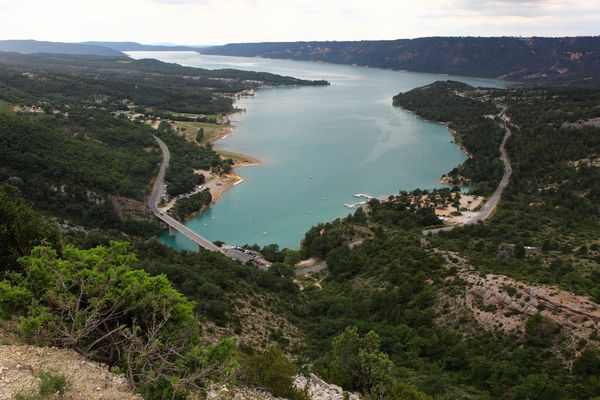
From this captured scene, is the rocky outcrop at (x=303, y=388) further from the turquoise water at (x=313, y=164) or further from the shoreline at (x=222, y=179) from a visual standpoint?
the shoreline at (x=222, y=179)

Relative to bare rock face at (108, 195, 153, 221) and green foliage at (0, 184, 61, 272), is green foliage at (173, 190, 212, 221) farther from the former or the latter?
green foliage at (0, 184, 61, 272)

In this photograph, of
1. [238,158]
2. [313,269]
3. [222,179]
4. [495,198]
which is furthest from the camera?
[238,158]

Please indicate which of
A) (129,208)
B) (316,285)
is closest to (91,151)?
(129,208)

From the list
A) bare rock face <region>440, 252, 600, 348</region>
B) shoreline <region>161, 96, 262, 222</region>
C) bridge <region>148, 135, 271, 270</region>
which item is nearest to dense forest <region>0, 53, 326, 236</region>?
bridge <region>148, 135, 271, 270</region>

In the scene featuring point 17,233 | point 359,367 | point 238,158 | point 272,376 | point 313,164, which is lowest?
point 313,164

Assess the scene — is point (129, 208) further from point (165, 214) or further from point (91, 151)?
point (91, 151)

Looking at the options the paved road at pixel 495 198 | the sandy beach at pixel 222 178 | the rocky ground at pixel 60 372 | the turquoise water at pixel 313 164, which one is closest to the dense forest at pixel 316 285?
the rocky ground at pixel 60 372

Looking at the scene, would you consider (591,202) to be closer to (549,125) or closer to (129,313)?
(549,125)
